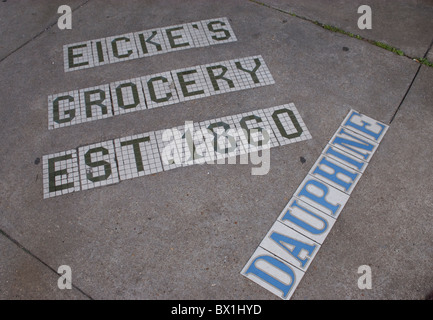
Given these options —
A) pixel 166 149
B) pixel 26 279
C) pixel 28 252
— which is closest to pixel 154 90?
pixel 166 149

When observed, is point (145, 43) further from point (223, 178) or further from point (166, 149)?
point (223, 178)

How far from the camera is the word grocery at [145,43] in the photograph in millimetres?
5520

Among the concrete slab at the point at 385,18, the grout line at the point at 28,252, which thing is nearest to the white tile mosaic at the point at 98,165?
the grout line at the point at 28,252

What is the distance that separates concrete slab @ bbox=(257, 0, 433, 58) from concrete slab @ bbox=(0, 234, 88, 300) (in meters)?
5.36

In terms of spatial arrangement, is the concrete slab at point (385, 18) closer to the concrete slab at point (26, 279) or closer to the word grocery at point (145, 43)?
the word grocery at point (145, 43)

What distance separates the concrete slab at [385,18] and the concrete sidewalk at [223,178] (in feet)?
0.10

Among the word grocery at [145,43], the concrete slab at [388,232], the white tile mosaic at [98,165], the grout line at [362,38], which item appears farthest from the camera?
the word grocery at [145,43]

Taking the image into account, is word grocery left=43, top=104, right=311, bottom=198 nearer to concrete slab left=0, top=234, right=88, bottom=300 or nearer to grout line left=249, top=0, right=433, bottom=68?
concrete slab left=0, top=234, right=88, bottom=300

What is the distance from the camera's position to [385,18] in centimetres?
599

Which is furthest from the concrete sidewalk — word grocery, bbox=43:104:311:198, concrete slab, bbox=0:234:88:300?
word grocery, bbox=43:104:311:198

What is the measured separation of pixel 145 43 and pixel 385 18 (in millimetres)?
4004

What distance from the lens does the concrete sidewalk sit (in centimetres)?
357

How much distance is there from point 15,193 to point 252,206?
274cm

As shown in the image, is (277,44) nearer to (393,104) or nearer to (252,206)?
(393,104)
